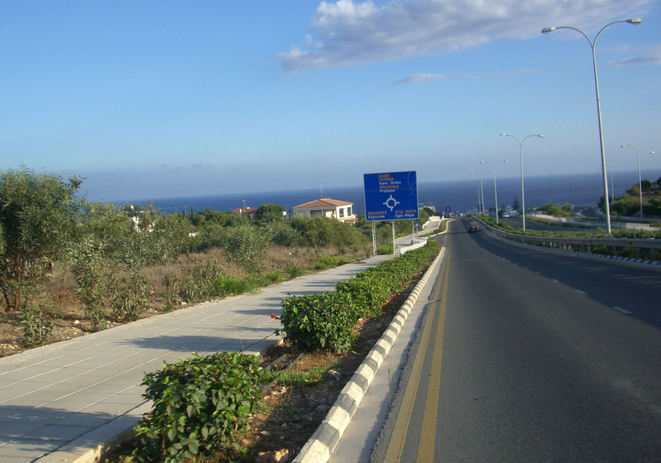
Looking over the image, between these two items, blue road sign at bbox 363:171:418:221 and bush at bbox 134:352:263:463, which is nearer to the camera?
bush at bbox 134:352:263:463

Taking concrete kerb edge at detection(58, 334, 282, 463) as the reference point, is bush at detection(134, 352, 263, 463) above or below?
above

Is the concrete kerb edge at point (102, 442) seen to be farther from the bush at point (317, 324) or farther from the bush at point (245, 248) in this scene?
the bush at point (245, 248)

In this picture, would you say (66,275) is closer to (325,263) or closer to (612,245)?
(325,263)

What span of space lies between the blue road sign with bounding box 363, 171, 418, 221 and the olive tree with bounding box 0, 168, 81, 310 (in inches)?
821

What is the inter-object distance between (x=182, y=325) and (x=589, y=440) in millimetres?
8238

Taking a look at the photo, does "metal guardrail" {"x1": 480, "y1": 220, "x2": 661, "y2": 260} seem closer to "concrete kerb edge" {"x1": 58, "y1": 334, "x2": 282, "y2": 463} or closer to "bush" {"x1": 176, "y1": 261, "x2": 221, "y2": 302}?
"bush" {"x1": 176, "y1": 261, "x2": 221, "y2": 302}

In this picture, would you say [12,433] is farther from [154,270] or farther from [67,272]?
[154,270]

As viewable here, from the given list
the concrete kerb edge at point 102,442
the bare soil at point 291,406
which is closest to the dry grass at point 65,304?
the bare soil at point 291,406

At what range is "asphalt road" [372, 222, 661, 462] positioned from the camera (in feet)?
15.3

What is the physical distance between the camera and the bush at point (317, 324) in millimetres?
8008

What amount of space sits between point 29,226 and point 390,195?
73.2 ft

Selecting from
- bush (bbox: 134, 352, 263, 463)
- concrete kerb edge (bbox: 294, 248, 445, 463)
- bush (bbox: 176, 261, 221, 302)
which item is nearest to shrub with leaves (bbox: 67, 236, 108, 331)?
bush (bbox: 176, 261, 221, 302)

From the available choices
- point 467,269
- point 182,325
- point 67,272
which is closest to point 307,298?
A: point 182,325

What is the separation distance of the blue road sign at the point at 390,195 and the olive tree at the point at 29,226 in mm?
20847
